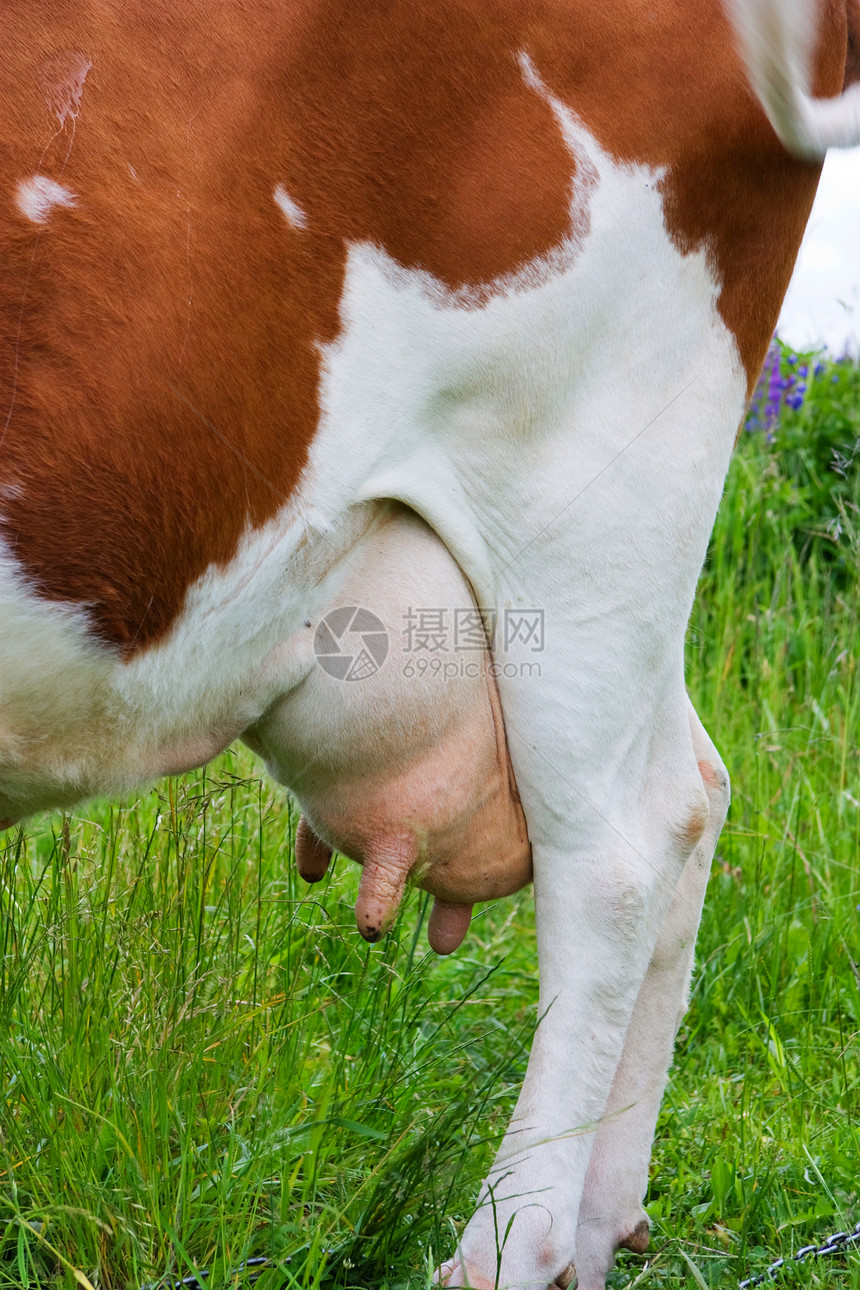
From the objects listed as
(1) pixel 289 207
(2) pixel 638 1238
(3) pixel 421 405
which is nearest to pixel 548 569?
(3) pixel 421 405

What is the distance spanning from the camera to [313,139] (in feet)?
4.91

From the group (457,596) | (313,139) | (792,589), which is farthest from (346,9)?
(792,589)

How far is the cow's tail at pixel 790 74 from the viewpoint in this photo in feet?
5.03

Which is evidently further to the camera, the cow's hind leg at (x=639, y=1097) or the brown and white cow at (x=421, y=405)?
the cow's hind leg at (x=639, y=1097)

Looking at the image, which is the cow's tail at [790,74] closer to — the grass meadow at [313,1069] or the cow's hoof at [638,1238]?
the grass meadow at [313,1069]

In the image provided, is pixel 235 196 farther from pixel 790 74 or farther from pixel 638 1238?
pixel 638 1238

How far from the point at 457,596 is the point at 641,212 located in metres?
0.53

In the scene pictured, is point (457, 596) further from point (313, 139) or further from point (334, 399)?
point (313, 139)

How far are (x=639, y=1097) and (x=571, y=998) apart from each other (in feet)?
0.96

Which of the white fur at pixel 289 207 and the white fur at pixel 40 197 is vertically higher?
the white fur at pixel 289 207

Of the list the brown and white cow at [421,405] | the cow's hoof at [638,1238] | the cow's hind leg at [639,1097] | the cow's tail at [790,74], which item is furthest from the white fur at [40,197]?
the cow's hoof at [638,1238]

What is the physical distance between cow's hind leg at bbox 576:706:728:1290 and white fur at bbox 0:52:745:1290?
0.04 metres

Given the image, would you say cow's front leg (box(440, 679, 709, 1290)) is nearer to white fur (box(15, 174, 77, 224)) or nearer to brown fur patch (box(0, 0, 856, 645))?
brown fur patch (box(0, 0, 856, 645))

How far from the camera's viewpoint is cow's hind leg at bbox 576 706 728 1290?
187 cm
